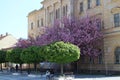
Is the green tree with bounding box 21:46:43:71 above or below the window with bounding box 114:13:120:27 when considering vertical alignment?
below

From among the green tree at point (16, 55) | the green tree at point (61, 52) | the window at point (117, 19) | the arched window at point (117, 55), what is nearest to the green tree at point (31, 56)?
the green tree at point (16, 55)

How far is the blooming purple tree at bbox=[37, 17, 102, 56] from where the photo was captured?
42344 millimetres

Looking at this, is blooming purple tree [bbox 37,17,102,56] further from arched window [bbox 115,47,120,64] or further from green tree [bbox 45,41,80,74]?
green tree [bbox 45,41,80,74]

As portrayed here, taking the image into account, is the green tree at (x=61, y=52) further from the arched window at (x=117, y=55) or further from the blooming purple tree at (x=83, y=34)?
the arched window at (x=117, y=55)

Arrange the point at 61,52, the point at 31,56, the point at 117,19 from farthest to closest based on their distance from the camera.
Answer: the point at 31,56
the point at 117,19
the point at 61,52

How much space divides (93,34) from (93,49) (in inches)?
79.1

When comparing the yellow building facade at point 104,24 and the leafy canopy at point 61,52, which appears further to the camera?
the yellow building facade at point 104,24

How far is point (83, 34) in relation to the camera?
42.7 metres

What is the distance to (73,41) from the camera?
139 ft

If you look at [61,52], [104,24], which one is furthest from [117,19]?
[61,52]

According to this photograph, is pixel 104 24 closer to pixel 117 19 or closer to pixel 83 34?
pixel 117 19

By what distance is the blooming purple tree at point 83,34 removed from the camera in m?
42.3

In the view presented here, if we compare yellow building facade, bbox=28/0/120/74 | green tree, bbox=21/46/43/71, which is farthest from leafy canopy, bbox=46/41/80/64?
green tree, bbox=21/46/43/71

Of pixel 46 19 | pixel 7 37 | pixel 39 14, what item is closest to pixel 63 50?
pixel 46 19
